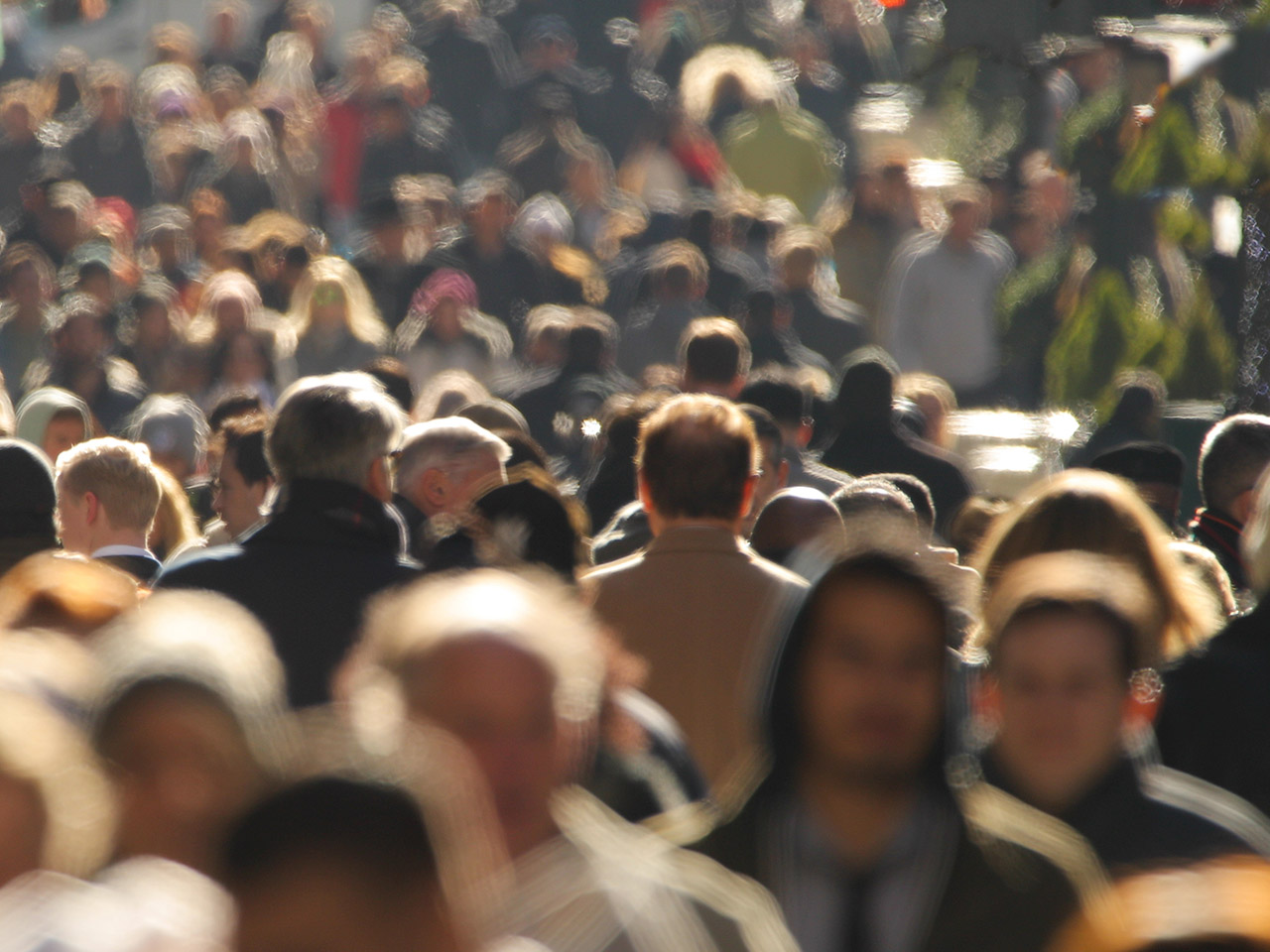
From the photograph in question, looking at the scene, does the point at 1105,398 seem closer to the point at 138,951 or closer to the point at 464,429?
the point at 464,429

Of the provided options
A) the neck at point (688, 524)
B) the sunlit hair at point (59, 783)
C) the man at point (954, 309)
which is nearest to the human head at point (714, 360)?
the neck at point (688, 524)

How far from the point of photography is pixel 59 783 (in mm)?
3088

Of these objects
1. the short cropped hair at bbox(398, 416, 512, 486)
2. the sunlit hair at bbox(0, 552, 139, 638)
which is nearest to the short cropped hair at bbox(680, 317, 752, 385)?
the short cropped hair at bbox(398, 416, 512, 486)

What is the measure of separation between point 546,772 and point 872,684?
0.54 metres

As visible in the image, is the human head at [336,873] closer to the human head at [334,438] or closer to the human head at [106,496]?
the human head at [334,438]

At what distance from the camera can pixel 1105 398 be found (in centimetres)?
1074

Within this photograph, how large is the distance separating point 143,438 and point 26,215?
19.9ft

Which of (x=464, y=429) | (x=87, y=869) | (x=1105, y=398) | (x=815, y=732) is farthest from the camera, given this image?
(x=1105, y=398)

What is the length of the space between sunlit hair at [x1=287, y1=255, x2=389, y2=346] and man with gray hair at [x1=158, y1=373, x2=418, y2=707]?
6310 millimetres

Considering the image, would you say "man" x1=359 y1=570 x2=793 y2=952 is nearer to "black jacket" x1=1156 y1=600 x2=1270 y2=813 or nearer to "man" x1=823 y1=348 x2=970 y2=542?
"black jacket" x1=1156 y1=600 x2=1270 y2=813

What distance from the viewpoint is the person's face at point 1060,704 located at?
13.7ft

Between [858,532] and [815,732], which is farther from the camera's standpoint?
[858,532]

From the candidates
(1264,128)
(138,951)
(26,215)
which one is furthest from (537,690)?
(26,215)

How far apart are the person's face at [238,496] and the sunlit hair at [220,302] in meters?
Result: 4.49
